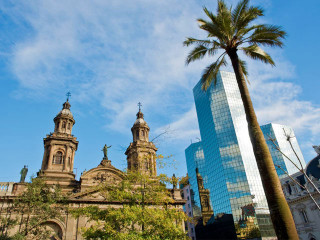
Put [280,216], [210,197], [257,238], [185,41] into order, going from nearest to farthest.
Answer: [280,216]
[185,41]
[257,238]
[210,197]

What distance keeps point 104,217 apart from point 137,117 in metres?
32.5

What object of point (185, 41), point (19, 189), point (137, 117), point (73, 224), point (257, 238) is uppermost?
point (137, 117)

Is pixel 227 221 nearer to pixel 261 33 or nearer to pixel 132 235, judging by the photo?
pixel 132 235

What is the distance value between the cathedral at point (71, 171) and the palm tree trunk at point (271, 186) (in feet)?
64.4

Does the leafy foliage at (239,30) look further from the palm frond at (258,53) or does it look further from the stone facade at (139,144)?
the stone facade at (139,144)

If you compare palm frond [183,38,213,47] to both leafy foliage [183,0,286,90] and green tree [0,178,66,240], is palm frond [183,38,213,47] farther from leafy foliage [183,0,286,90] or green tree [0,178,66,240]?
green tree [0,178,66,240]

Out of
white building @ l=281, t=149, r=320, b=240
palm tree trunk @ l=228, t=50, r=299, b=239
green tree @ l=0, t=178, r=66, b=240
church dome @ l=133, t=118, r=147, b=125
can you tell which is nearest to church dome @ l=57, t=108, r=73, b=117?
church dome @ l=133, t=118, r=147, b=125

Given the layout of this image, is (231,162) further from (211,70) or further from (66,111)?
(211,70)

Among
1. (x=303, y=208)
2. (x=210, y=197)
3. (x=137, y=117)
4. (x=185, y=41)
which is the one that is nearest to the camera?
(x=185, y=41)

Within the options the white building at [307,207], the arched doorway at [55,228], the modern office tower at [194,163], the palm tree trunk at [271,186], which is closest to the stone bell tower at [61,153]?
the arched doorway at [55,228]

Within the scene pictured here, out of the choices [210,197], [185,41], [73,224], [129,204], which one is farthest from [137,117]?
[210,197]

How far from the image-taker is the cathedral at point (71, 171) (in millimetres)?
29891

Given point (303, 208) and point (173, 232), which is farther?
point (303, 208)

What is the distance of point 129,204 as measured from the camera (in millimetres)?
17250
